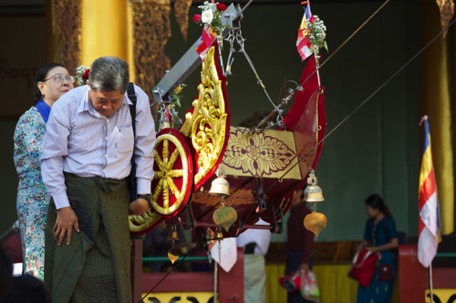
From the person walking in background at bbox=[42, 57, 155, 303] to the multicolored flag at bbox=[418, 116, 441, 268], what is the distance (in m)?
3.85

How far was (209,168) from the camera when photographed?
568 cm

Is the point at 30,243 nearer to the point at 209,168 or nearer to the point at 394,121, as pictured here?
the point at 209,168

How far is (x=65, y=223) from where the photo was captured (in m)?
5.33

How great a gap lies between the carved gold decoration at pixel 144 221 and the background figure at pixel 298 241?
13.3 ft

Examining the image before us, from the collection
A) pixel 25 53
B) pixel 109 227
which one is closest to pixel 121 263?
pixel 109 227

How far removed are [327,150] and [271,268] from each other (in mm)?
2334

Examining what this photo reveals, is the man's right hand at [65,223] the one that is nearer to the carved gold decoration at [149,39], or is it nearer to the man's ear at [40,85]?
the man's ear at [40,85]

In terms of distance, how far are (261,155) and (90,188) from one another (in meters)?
0.99

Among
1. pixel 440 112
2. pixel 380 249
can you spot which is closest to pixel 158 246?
pixel 380 249

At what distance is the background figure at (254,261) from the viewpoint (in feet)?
33.6

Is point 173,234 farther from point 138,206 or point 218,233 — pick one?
point 138,206

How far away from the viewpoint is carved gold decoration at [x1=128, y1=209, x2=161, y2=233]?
6.07 metres

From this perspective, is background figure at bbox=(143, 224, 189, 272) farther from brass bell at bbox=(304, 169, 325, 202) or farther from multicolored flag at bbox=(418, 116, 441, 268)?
brass bell at bbox=(304, 169, 325, 202)

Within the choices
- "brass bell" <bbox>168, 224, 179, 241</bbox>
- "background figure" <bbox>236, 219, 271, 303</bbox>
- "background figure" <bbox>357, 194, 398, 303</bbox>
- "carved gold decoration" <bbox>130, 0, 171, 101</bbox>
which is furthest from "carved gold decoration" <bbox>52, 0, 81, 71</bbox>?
"background figure" <bbox>357, 194, 398, 303</bbox>
